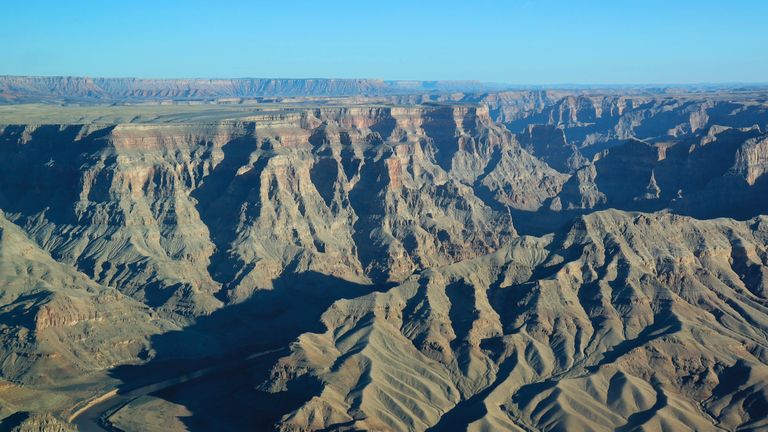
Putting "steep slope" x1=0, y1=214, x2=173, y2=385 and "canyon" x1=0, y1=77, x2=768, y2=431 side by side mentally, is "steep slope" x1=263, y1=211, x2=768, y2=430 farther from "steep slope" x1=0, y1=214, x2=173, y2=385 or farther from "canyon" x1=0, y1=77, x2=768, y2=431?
"steep slope" x1=0, y1=214, x2=173, y2=385

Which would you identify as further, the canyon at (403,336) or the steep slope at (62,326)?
the steep slope at (62,326)

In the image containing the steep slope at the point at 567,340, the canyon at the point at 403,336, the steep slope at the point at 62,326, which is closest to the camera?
the steep slope at the point at 567,340

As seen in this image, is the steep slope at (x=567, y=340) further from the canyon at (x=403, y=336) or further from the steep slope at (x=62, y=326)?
the steep slope at (x=62, y=326)

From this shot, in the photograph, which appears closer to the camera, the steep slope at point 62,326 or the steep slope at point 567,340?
the steep slope at point 567,340

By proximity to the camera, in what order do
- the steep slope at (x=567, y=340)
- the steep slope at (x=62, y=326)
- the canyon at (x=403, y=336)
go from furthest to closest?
the steep slope at (x=62, y=326)
the canyon at (x=403, y=336)
the steep slope at (x=567, y=340)

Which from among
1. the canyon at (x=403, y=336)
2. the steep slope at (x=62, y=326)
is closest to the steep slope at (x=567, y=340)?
the canyon at (x=403, y=336)

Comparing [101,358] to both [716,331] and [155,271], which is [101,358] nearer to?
[155,271]

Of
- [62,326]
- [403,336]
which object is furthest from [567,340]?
[62,326]

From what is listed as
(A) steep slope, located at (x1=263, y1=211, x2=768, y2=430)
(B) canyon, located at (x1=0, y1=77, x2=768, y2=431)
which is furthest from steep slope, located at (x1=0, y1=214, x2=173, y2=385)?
(A) steep slope, located at (x1=263, y1=211, x2=768, y2=430)

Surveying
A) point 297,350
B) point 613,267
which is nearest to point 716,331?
point 613,267
